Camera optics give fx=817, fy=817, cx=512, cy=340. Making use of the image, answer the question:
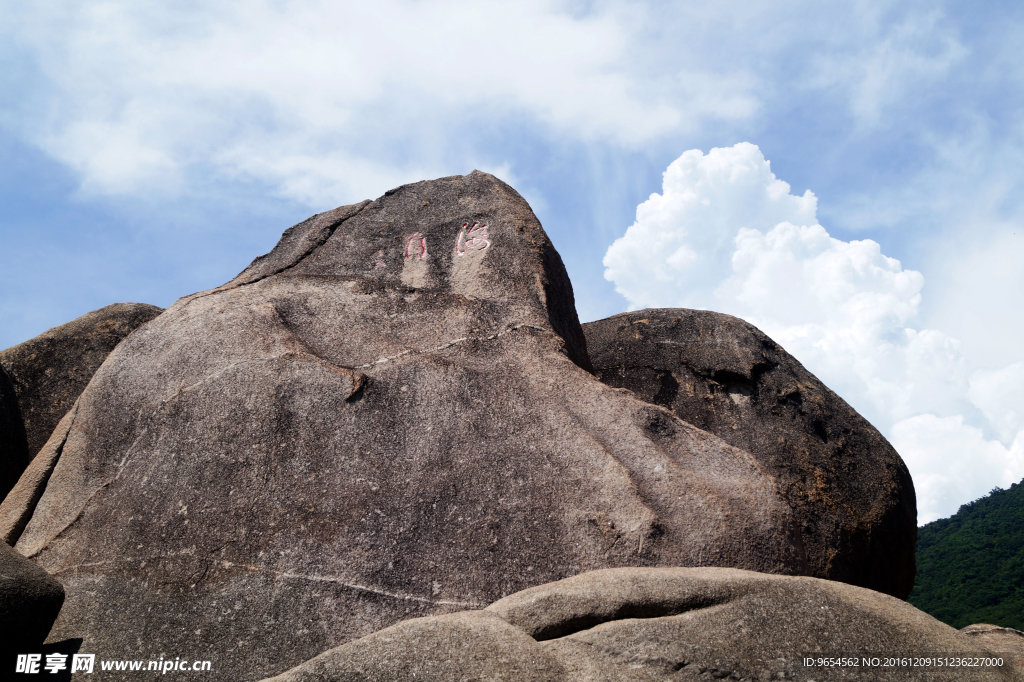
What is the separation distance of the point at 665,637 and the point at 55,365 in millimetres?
6115

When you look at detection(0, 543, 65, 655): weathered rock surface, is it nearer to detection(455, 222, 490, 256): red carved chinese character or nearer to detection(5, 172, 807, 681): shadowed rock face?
detection(5, 172, 807, 681): shadowed rock face

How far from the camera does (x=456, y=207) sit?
5.48 metres

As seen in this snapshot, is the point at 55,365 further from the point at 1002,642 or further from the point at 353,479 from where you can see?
the point at 1002,642

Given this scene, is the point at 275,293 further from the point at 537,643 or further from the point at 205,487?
the point at 537,643

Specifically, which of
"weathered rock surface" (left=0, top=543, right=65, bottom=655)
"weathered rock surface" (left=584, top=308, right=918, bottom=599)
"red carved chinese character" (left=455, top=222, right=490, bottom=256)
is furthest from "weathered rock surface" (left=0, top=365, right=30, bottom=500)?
"weathered rock surface" (left=584, top=308, right=918, bottom=599)

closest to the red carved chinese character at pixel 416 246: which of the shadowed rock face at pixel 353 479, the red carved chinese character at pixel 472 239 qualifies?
the red carved chinese character at pixel 472 239

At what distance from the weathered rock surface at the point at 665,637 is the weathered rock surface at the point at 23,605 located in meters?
1.38

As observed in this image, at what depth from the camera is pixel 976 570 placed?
17.0 meters

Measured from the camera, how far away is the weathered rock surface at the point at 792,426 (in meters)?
6.43

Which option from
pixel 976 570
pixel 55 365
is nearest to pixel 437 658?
pixel 55 365

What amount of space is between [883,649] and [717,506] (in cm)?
98

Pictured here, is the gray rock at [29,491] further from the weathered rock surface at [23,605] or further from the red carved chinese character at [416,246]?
the red carved chinese character at [416,246]

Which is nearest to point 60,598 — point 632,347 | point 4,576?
point 4,576

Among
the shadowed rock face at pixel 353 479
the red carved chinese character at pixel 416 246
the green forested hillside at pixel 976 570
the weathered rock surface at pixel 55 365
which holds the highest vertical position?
the red carved chinese character at pixel 416 246
